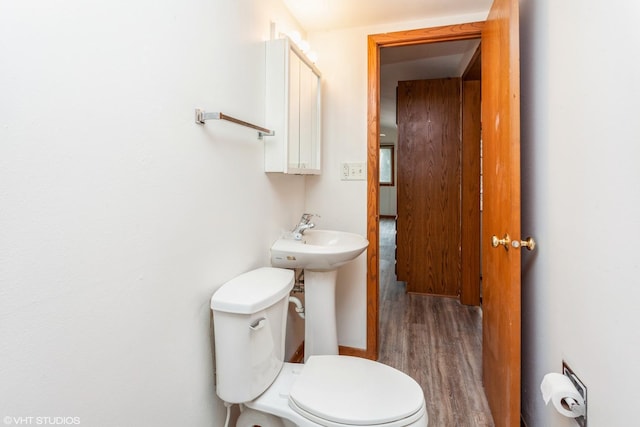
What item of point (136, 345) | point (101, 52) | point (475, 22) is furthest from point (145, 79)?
point (475, 22)

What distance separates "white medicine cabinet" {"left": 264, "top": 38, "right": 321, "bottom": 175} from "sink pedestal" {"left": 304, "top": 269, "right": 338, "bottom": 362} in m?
0.58

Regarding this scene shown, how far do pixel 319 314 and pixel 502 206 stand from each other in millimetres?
1016

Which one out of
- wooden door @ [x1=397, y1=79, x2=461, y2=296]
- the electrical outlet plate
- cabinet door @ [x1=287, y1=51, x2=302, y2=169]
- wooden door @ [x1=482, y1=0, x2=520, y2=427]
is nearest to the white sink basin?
cabinet door @ [x1=287, y1=51, x2=302, y2=169]

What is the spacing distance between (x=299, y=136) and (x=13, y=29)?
1.27 m

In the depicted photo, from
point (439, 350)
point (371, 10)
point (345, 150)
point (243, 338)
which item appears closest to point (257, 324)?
point (243, 338)

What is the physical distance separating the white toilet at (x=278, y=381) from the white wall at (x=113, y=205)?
4.4 inches

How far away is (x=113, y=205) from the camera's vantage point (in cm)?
81

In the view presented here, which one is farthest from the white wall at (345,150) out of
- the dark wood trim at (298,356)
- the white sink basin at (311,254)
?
the white sink basin at (311,254)

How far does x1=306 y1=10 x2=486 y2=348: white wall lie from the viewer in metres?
2.12

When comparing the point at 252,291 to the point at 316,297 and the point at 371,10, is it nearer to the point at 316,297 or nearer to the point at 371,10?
the point at 316,297

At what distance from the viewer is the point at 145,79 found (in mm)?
892

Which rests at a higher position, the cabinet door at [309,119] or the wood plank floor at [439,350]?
the cabinet door at [309,119]

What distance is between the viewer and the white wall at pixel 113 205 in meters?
0.63

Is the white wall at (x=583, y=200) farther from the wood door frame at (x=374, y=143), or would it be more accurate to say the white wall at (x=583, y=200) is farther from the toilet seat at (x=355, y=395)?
the wood door frame at (x=374, y=143)
